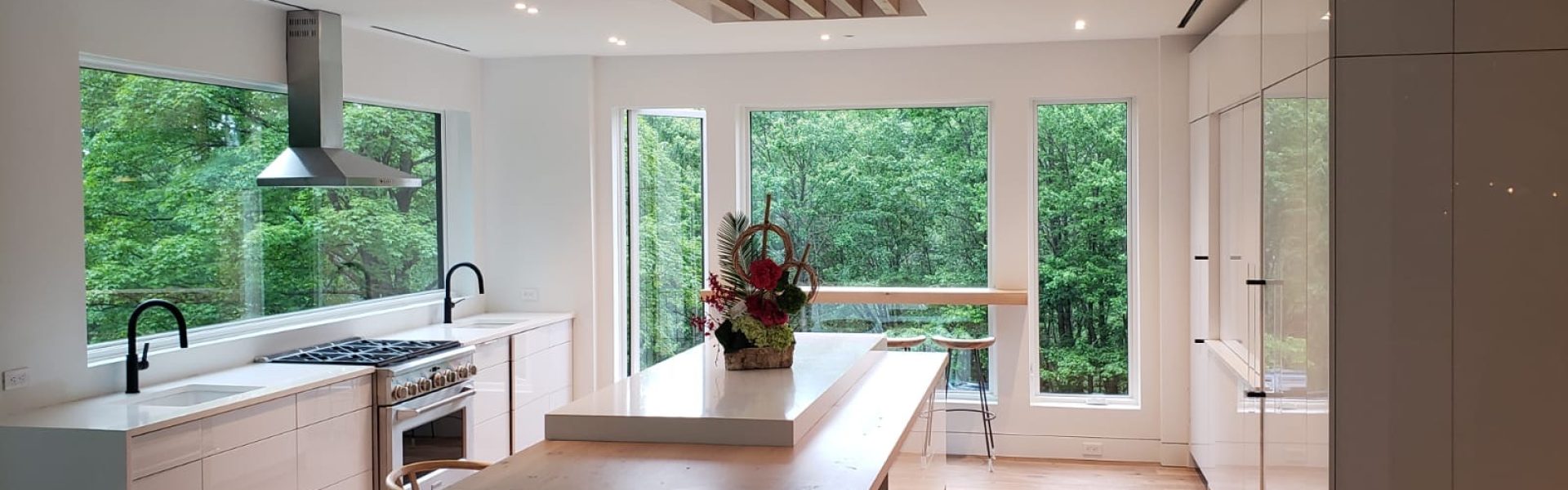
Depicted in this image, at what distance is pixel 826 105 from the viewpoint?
6.44 m

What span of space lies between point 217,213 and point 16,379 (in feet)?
4.01

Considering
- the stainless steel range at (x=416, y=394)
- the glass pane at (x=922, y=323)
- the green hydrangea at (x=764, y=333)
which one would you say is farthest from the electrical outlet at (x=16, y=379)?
the glass pane at (x=922, y=323)

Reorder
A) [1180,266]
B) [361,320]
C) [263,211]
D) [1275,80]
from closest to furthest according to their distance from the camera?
[1275,80] < [263,211] < [361,320] < [1180,266]

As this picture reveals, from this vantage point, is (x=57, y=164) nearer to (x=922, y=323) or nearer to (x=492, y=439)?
(x=492, y=439)

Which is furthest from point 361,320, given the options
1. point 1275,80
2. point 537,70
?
point 1275,80

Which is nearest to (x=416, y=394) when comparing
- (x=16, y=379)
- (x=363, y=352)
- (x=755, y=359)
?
(x=363, y=352)

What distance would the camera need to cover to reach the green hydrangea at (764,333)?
11.9ft

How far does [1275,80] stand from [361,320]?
4095mm

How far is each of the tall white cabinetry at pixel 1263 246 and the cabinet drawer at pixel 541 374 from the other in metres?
3.45

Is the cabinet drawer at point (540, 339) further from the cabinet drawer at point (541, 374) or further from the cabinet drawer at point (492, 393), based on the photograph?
the cabinet drawer at point (492, 393)

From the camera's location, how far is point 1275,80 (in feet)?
12.7
